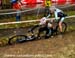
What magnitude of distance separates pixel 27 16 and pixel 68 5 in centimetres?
382

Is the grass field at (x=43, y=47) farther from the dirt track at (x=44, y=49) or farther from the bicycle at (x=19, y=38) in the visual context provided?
the bicycle at (x=19, y=38)

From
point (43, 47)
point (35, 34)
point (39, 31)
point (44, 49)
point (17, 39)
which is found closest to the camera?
point (44, 49)

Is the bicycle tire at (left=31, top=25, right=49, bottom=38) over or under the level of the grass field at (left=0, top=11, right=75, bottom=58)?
over

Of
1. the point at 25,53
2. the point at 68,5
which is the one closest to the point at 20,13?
the point at 68,5

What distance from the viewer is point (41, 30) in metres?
18.3

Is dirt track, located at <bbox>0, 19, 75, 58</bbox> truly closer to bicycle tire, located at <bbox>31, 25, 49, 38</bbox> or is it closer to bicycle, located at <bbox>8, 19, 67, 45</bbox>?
bicycle, located at <bbox>8, 19, 67, 45</bbox>

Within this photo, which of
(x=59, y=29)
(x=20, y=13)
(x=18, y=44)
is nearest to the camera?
(x=18, y=44)

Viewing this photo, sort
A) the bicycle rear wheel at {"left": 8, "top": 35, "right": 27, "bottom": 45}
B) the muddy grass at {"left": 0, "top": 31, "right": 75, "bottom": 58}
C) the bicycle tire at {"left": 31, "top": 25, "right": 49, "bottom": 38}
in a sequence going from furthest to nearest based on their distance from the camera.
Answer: the bicycle tire at {"left": 31, "top": 25, "right": 49, "bottom": 38}, the bicycle rear wheel at {"left": 8, "top": 35, "right": 27, "bottom": 45}, the muddy grass at {"left": 0, "top": 31, "right": 75, "bottom": 58}

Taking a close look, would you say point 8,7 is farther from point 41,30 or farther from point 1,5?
point 41,30

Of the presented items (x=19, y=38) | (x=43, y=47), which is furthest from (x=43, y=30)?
(x=43, y=47)

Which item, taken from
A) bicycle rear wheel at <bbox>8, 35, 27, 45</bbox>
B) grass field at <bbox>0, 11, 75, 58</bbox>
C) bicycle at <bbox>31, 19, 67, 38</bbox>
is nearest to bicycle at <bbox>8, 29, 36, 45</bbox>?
bicycle rear wheel at <bbox>8, 35, 27, 45</bbox>

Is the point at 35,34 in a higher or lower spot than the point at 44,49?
higher

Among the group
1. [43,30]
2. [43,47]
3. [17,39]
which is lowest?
[43,47]

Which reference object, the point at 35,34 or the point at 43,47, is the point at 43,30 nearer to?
the point at 35,34
